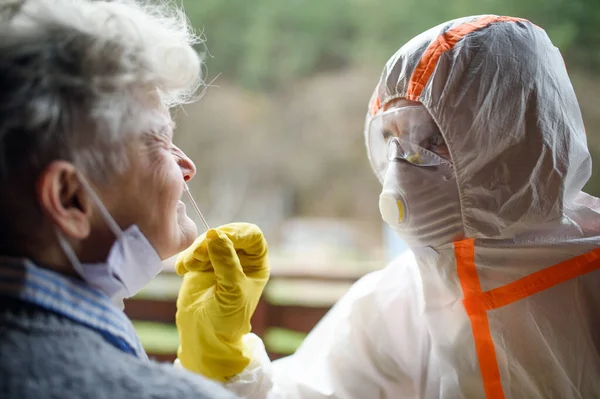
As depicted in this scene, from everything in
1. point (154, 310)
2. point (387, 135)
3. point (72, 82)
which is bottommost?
point (154, 310)

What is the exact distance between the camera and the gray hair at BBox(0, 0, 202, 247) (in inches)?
28.0

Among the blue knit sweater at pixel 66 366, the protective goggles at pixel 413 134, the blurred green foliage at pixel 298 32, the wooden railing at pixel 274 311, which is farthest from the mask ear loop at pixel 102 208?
the blurred green foliage at pixel 298 32

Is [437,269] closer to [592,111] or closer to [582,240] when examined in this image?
[582,240]

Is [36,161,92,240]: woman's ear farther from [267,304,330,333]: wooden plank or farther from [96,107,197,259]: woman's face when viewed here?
[267,304,330,333]: wooden plank

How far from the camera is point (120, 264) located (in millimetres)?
798

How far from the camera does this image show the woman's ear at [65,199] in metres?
0.71

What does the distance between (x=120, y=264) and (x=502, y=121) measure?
2.24 feet

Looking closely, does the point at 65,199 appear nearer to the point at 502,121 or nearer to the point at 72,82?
the point at 72,82

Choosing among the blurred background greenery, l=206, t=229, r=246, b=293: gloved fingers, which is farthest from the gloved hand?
the blurred background greenery

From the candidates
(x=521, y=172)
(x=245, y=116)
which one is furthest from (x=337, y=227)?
(x=521, y=172)

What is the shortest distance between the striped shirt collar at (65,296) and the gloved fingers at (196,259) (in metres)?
0.24

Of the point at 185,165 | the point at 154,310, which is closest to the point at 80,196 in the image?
the point at 185,165

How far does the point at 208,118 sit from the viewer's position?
3.74 meters

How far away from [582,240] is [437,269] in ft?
0.87
